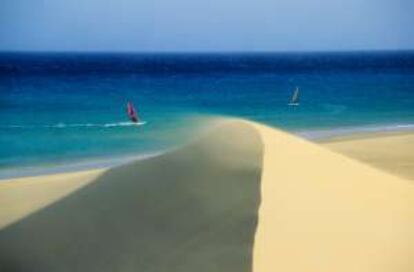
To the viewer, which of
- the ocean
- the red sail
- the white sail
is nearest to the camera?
the ocean

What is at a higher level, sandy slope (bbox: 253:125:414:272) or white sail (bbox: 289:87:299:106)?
white sail (bbox: 289:87:299:106)

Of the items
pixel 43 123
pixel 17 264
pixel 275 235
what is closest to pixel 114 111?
pixel 43 123

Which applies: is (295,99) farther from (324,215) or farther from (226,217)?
(226,217)

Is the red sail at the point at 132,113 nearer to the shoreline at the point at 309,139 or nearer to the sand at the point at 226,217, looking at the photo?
the shoreline at the point at 309,139

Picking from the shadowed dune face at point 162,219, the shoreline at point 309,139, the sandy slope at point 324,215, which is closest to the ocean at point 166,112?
the shoreline at point 309,139

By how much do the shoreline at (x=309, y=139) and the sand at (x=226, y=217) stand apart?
74 cm

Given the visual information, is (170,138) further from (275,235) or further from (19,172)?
(19,172)

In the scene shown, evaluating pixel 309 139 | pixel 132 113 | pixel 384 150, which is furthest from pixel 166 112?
pixel 384 150

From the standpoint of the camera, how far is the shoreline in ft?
11.5

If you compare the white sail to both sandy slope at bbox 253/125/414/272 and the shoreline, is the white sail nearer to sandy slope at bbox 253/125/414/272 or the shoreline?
the shoreline

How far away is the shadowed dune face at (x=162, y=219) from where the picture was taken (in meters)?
2.32

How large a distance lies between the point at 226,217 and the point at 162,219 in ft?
0.69

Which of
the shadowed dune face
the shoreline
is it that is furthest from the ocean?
the shadowed dune face

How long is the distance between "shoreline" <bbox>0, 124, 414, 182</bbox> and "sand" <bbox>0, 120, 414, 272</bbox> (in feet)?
2.44
